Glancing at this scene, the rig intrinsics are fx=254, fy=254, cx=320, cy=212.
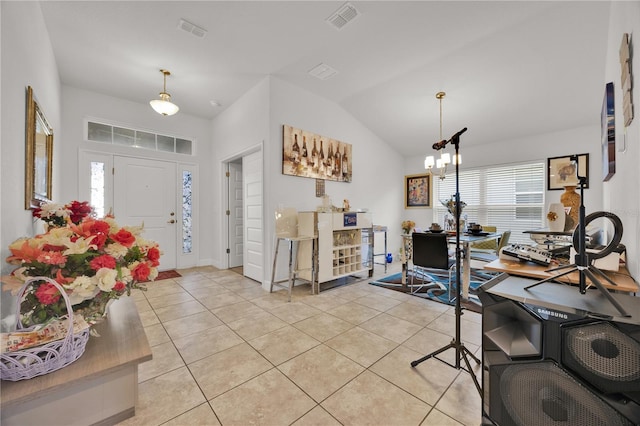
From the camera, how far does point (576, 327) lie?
0.84 meters

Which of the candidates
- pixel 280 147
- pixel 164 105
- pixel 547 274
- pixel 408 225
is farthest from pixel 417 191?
pixel 164 105

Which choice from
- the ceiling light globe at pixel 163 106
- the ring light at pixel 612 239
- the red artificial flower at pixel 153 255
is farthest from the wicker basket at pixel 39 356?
the ceiling light globe at pixel 163 106

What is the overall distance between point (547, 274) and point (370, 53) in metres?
3.00

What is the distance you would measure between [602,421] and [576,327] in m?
0.26

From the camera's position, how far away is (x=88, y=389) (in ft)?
4.07

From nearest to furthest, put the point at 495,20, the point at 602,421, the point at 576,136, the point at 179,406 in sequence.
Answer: the point at 602,421, the point at 179,406, the point at 495,20, the point at 576,136

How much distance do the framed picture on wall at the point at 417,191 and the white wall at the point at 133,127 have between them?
14.7ft

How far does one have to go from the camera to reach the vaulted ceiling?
2.52m

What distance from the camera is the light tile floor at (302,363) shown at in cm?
141

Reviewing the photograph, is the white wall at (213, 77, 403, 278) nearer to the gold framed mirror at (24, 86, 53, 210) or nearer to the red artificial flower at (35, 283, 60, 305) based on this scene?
the gold framed mirror at (24, 86, 53, 210)

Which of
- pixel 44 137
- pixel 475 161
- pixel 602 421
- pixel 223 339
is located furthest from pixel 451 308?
pixel 44 137

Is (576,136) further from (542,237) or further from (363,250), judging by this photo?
(363,250)

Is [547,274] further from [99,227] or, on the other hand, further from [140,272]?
[99,227]

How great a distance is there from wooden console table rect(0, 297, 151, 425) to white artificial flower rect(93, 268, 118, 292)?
1.28 ft
